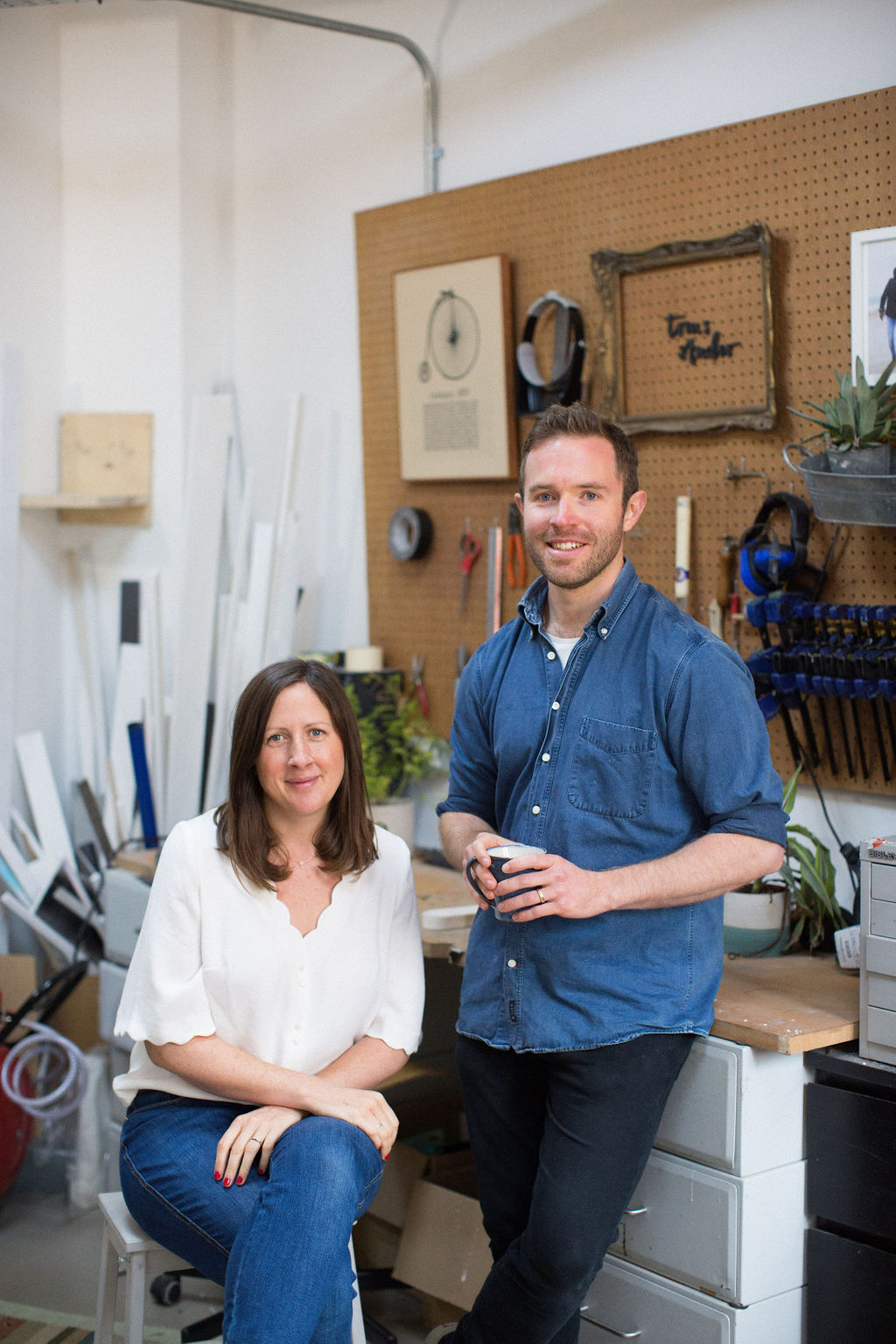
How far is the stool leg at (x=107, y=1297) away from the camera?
78.5 inches

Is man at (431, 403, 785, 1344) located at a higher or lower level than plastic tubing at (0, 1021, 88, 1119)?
higher

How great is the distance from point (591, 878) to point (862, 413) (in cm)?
93

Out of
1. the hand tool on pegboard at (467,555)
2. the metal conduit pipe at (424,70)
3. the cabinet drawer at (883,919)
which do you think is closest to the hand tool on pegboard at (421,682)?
the hand tool on pegboard at (467,555)

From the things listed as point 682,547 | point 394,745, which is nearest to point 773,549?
point 682,547

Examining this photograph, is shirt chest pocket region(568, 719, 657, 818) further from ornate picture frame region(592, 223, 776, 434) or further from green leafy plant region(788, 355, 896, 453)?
ornate picture frame region(592, 223, 776, 434)

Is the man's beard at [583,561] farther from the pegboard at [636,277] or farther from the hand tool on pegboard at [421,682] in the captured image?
the hand tool on pegboard at [421,682]

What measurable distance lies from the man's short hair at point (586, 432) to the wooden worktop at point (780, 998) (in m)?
0.78

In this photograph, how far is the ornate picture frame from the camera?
248 cm

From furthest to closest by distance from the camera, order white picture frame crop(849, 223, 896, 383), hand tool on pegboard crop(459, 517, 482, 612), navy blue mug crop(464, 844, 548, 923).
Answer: hand tool on pegboard crop(459, 517, 482, 612)
white picture frame crop(849, 223, 896, 383)
navy blue mug crop(464, 844, 548, 923)

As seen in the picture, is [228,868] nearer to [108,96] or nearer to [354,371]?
[354,371]

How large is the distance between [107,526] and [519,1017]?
2518 millimetres

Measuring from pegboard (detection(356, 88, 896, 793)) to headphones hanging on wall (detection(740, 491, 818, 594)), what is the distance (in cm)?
5

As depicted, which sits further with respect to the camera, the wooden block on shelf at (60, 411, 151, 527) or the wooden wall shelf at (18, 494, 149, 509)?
the wooden block on shelf at (60, 411, 151, 527)

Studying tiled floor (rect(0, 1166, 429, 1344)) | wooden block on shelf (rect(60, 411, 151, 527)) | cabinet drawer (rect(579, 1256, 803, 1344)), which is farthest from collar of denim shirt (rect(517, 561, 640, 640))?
wooden block on shelf (rect(60, 411, 151, 527))
